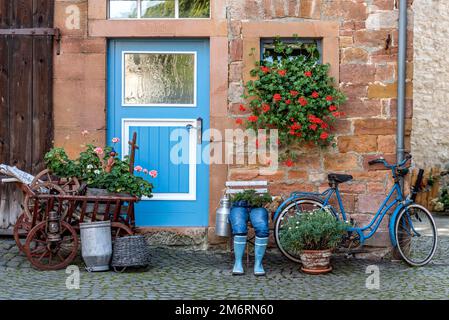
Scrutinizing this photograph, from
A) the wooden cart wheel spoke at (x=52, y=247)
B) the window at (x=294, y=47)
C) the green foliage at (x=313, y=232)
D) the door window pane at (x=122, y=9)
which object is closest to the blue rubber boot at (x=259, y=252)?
the green foliage at (x=313, y=232)

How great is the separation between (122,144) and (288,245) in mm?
2321

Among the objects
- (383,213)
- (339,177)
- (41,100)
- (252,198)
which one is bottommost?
(383,213)

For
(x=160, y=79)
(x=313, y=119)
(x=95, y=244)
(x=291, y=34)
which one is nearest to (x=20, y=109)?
(x=160, y=79)

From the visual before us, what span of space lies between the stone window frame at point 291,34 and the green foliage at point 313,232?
65.0 inches

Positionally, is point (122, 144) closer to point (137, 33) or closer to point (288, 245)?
point (137, 33)

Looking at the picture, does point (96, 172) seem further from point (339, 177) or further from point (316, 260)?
point (339, 177)

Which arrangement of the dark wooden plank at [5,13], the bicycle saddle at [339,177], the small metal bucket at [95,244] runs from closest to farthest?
the small metal bucket at [95,244] → the bicycle saddle at [339,177] → the dark wooden plank at [5,13]

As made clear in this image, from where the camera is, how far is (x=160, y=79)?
25.2 feet

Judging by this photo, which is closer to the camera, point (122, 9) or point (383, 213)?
point (383, 213)

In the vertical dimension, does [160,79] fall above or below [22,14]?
below

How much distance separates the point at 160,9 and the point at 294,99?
191 cm

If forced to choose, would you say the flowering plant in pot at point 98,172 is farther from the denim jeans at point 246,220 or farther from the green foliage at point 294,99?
the green foliage at point 294,99

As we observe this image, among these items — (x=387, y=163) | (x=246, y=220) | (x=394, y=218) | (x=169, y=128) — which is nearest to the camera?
(x=246, y=220)

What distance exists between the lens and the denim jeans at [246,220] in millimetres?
6488
